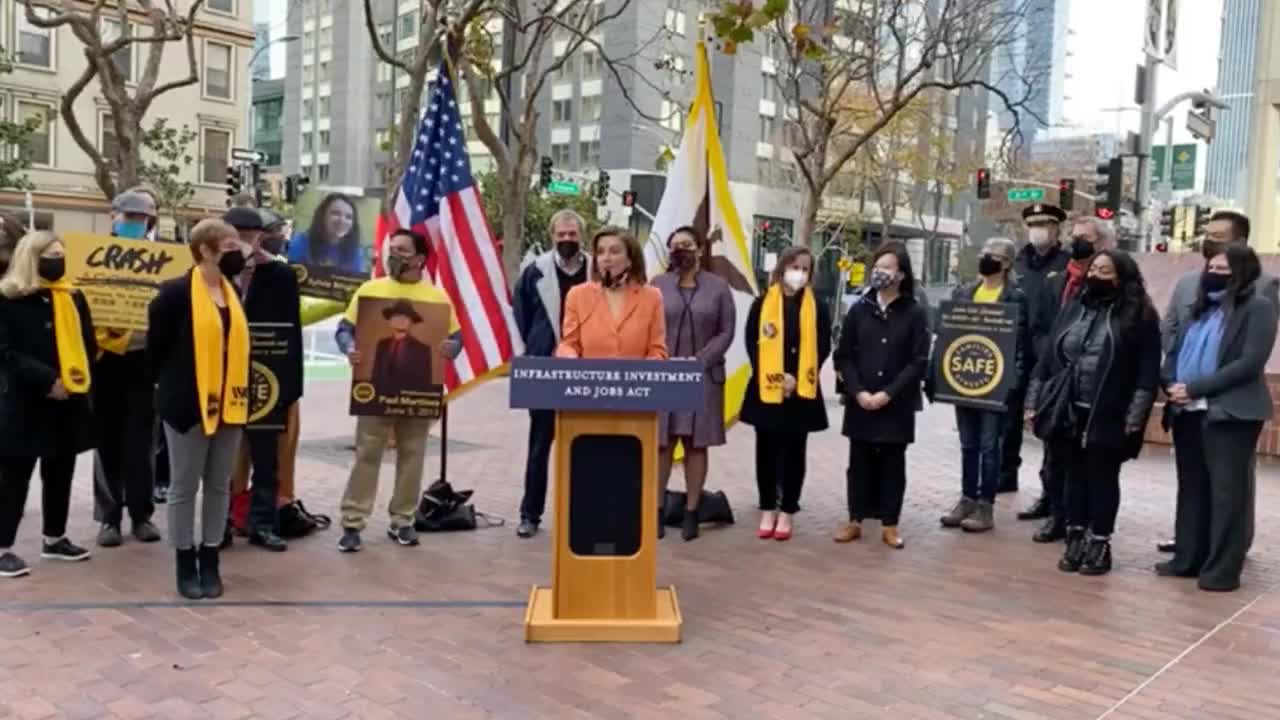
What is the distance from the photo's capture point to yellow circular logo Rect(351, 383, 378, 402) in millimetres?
6848

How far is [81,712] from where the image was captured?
4348mm

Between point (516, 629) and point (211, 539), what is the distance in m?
1.66

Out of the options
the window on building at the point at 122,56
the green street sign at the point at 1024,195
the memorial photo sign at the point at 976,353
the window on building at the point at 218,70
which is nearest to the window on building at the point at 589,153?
the window on building at the point at 218,70

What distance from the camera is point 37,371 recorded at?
237 inches

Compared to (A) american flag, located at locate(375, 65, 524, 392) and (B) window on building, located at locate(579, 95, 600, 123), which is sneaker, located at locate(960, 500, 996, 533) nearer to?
(A) american flag, located at locate(375, 65, 524, 392)

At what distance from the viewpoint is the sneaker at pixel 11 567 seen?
6121mm

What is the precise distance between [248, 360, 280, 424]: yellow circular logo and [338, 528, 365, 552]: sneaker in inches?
32.9

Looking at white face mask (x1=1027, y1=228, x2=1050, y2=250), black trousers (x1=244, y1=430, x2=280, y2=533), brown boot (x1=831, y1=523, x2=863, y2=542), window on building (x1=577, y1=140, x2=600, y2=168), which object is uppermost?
window on building (x1=577, y1=140, x2=600, y2=168)

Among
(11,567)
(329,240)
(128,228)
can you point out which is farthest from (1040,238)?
(11,567)

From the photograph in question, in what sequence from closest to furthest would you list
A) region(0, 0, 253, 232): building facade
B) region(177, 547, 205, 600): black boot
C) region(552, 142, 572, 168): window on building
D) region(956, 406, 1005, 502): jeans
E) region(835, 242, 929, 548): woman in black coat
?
region(177, 547, 205, 600): black boot, region(835, 242, 929, 548): woman in black coat, region(956, 406, 1005, 502): jeans, region(0, 0, 253, 232): building facade, region(552, 142, 572, 168): window on building

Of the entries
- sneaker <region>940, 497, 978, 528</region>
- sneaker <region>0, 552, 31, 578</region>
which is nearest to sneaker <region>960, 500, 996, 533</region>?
sneaker <region>940, 497, 978, 528</region>

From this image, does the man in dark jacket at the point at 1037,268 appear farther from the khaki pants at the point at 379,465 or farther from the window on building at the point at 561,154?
the window on building at the point at 561,154

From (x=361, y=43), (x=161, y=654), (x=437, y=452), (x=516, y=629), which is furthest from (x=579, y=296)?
Result: (x=361, y=43)

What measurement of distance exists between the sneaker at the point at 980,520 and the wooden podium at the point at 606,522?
3319 mm
